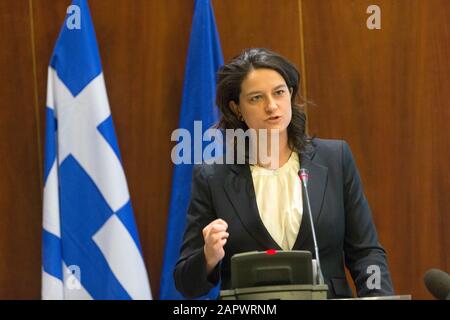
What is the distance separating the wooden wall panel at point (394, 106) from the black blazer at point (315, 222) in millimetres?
1100

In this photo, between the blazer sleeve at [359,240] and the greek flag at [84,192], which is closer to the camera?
the blazer sleeve at [359,240]

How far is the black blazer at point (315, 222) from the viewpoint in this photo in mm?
2779

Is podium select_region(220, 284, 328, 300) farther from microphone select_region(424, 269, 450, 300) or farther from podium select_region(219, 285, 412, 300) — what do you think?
microphone select_region(424, 269, 450, 300)

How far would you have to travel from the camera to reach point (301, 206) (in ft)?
9.37

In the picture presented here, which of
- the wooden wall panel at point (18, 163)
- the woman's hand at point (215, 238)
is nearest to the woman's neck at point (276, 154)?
the woman's hand at point (215, 238)

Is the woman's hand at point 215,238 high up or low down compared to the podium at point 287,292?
up

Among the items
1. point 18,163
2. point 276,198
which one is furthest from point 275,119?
point 18,163

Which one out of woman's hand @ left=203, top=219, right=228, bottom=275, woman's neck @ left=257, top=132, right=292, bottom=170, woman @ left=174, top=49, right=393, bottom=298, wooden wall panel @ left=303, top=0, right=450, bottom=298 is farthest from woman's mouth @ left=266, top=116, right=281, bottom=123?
wooden wall panel @ left=303, top=0, right=450, bottom=298

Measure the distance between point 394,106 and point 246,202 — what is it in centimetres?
146

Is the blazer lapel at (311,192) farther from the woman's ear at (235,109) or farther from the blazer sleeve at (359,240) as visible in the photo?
the woman's ear at (235,109)

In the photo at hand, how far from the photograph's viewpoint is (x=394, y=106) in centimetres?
406

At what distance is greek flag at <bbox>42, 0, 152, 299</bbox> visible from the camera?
12.9 ft

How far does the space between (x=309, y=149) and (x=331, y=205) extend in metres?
0.25

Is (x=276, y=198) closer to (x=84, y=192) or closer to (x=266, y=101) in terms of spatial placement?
(x=266, y=101)
